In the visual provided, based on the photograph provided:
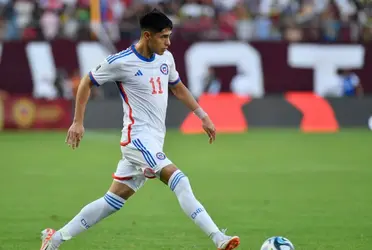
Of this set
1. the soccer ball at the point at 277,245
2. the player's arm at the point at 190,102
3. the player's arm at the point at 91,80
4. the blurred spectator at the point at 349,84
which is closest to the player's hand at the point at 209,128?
the player's arm at the point at 190,102

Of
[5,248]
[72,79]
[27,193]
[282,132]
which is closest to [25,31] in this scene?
[72,79]

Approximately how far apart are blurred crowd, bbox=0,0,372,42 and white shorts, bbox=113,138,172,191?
19.3 meters

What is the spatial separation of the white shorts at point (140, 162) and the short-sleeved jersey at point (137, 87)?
93 mm

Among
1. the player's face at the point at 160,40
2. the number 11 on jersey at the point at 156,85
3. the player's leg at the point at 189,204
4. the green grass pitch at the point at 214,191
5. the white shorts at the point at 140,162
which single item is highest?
the player's face at the point at 160,40

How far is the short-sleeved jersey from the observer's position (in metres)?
8.29

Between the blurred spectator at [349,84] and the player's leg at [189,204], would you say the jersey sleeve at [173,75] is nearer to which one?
the player's leg at [189,204]

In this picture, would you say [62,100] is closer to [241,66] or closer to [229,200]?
[241,66]

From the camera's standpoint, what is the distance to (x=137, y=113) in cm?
833

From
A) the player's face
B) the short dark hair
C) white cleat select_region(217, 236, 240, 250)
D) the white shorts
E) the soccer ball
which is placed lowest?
the soccer ball

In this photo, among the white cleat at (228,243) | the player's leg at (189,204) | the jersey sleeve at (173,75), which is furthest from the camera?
the jersey sleeve at (173,75)

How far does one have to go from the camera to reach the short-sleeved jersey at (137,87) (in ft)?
27.2

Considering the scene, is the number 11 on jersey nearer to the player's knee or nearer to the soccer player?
the soccer player

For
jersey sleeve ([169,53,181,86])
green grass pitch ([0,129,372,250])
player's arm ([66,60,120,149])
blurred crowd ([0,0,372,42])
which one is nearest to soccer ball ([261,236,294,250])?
green grass pitch ([0,129,372,250])

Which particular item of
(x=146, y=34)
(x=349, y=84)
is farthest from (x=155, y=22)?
(x=349, y=84)
